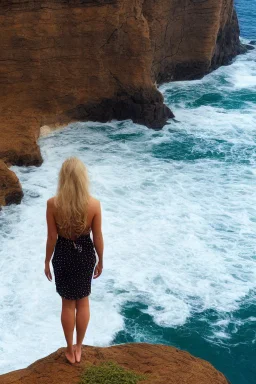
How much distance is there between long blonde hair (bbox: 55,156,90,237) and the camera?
567 cm

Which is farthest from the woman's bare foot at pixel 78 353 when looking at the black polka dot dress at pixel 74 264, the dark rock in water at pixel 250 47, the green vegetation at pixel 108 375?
the dark rock in water at pixel 250 47

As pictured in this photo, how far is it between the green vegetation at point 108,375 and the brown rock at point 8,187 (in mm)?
8100

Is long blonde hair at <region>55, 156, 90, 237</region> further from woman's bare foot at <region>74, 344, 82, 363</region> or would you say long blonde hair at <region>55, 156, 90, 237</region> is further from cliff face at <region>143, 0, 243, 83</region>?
cliff face at <region>143, 0, 243, 83</region>

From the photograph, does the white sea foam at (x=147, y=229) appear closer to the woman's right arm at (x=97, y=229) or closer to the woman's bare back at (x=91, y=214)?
the woman's right arm at (x=97, y=229)

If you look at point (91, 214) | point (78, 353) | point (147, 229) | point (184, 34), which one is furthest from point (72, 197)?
point (184, 34)

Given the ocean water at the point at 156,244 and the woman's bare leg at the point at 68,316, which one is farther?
the ocean water at the point at 156,244

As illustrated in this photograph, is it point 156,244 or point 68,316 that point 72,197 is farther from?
point 156,244

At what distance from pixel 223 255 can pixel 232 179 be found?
428 cm

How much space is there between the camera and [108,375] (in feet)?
21.7

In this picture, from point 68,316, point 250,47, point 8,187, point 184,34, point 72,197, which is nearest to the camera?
point 72,197

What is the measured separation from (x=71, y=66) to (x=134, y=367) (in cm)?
1313

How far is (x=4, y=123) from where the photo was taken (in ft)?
57.1

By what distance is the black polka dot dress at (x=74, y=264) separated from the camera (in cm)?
614

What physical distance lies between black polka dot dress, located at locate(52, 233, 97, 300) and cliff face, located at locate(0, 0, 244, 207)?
10.3m
